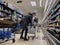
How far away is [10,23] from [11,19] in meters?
0.16

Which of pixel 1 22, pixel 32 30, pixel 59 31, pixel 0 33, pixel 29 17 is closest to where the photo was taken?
pixel 1 22

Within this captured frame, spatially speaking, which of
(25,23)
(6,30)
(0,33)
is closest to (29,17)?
(25,23)

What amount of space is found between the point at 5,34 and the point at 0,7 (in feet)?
8.33

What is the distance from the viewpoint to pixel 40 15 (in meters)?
25.2

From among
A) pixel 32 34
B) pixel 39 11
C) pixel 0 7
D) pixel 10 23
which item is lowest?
pixel 32 34

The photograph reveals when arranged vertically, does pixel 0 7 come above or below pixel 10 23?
above

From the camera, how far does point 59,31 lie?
15.7 feet

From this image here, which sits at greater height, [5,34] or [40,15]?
[40,15]

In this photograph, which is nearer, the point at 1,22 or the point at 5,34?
the point at 1,22

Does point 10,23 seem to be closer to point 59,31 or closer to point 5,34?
point 5,34

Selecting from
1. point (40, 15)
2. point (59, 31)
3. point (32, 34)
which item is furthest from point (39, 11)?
point (59, 31)

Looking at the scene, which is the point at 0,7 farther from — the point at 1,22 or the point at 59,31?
the point at 59,31

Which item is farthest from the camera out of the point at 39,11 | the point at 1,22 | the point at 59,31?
the point at 39,11

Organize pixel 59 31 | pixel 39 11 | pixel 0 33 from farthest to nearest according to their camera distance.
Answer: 1. pixel 39 11
2. pixel 59 31
3. pixel 0 33
